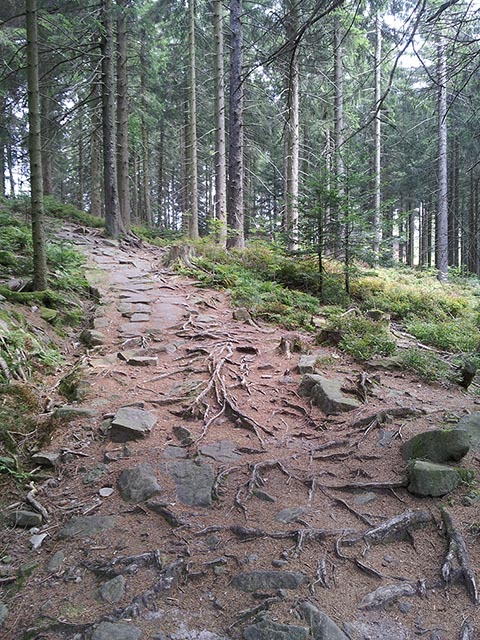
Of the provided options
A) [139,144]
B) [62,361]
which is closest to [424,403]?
[62,361]

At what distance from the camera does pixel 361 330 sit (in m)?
7.11

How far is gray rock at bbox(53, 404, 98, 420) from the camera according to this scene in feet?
13.6

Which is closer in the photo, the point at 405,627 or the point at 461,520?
the point at 405,627

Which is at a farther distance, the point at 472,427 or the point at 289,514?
the point at 472,427

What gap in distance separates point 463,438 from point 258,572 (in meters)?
1.96

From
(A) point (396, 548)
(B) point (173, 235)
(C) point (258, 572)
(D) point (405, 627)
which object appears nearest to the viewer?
(D) point (405, 627)

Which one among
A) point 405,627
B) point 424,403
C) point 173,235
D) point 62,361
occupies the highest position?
point 173,235

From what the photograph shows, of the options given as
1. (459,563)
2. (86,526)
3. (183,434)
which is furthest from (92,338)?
(459,563)

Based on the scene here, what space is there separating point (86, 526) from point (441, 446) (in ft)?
9.31

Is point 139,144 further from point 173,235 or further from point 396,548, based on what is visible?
point 396,548

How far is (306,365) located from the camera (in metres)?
5.73

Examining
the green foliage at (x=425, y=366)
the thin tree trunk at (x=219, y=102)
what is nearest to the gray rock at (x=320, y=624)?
the green foliage at (x=425, y=366)


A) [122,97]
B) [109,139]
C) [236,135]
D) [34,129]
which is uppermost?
[122,97]

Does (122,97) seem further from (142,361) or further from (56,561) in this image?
(56,561)
